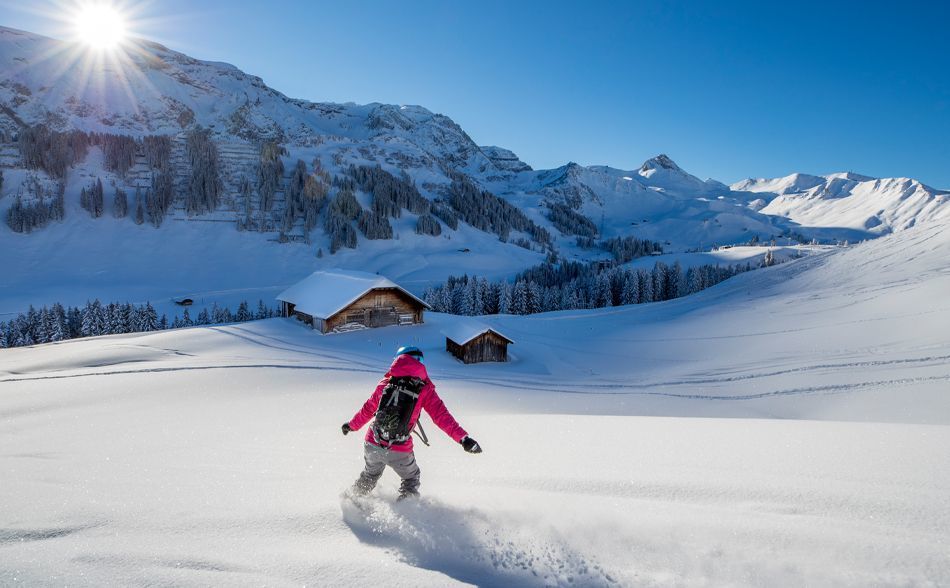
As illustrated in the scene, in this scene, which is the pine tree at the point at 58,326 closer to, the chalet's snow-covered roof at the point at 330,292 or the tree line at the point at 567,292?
the chalet's snow-covered roof at the point at 330,292

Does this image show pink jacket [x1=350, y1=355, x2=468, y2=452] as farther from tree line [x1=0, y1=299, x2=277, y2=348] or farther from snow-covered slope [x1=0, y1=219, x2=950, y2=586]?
tree line [x1=0, y1=299, x2=277, y2=348]

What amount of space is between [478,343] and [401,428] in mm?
23120

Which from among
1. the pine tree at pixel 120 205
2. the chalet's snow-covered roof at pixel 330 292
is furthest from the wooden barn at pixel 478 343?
the pine tree at pixel 120 205

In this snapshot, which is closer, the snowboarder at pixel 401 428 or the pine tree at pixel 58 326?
the snowboarder at pixel 401 428

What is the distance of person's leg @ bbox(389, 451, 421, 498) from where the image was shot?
14.7 feet

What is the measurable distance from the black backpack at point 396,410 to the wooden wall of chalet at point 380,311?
94.0ft

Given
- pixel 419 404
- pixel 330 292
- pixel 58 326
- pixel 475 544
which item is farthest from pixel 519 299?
pixel 475 544

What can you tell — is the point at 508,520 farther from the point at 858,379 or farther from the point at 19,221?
the point at 19,221

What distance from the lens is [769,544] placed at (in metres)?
3.23

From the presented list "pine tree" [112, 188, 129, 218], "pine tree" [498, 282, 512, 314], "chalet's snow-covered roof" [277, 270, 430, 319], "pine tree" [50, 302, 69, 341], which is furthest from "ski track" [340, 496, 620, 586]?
"pine tree" [112, 188, 129, 218]

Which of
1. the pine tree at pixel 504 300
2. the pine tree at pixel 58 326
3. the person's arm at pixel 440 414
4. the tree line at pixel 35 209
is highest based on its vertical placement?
the tree line at pixel 35 209

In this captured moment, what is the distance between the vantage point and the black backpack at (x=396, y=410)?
448 cm

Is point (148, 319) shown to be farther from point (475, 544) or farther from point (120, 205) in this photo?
point (475, 544)

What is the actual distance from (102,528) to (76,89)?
186659mm
